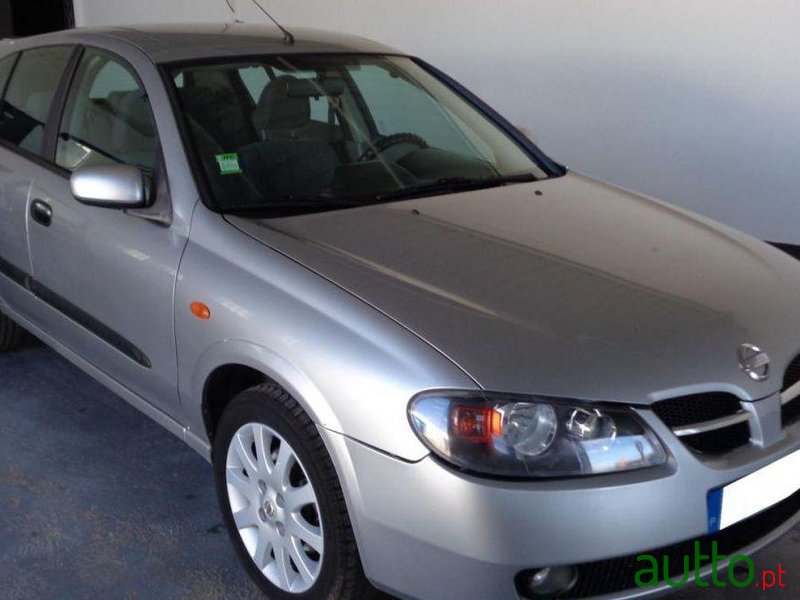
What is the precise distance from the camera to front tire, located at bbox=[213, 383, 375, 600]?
204 cm

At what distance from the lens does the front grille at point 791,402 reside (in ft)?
6.98

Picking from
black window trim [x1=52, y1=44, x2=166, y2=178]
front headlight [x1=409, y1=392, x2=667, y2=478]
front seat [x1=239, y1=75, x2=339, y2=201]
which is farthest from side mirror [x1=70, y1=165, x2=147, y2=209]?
front headlight [x1=409, y1=392, x2=667, y2=478]

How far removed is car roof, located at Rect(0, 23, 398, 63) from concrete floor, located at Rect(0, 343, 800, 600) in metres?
1.30

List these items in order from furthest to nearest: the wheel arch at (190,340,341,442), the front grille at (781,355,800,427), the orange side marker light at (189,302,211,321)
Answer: the orange side marker light at (189,302,211,321)
the front grille at (781,355,800,427)
the wheel arch at (190,340,341,442)

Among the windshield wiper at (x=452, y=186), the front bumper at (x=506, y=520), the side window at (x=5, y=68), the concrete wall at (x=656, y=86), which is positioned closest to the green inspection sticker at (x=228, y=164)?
the windshield wiper at (x=452, y=186)

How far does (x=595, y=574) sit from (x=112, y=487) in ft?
5.50

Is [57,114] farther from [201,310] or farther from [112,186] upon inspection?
[201,310]

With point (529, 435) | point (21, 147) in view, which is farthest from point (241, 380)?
point (21, 147)

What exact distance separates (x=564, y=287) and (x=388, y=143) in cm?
102

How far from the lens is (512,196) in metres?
2.86

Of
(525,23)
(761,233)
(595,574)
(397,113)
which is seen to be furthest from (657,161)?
(595,574)

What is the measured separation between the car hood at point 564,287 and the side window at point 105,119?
2.03 ft

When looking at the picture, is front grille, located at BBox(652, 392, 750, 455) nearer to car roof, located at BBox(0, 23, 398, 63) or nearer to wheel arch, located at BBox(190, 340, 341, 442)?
wheel arch, located at BBox(190, 340, 341, 442)

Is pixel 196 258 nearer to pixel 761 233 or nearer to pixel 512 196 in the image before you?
pixel 512 196
